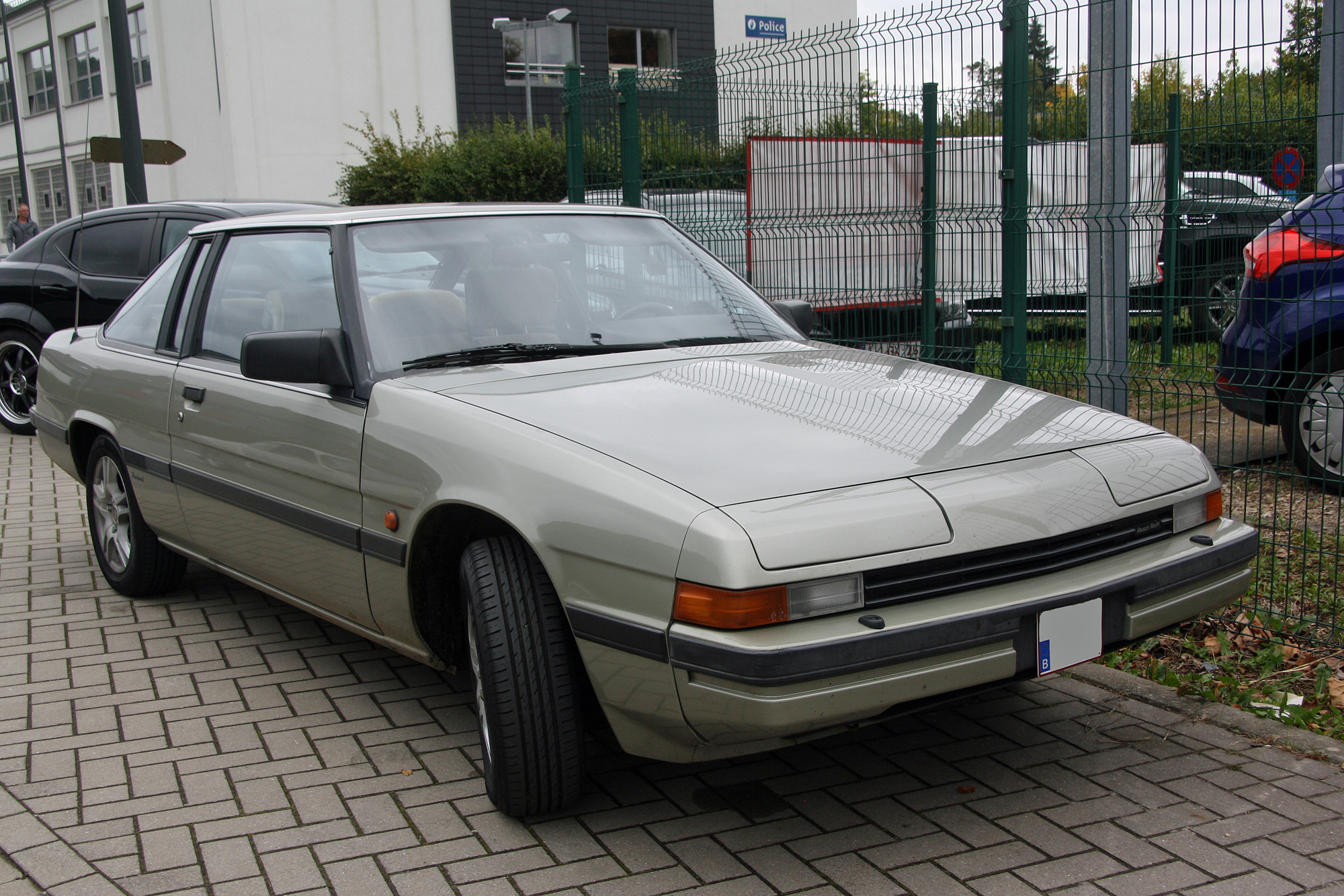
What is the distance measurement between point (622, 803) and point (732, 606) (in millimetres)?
998

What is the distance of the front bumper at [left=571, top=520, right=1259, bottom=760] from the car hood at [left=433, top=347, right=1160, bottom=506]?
0.32 m

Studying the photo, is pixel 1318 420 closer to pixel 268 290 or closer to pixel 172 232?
pixel 268 290

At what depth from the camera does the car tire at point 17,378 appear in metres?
9.95

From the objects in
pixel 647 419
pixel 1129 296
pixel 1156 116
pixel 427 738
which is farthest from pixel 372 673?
pixel 1156 116

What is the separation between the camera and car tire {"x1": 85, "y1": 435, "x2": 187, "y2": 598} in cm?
515

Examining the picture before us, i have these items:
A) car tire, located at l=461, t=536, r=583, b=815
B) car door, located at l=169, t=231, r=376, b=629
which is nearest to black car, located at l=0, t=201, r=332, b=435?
car door, located at l=169, t=231, r=376, b=629

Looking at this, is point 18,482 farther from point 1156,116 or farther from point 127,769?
point 1156,116

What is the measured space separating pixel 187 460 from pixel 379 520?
143 centimetres

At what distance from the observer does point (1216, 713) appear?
3730mm

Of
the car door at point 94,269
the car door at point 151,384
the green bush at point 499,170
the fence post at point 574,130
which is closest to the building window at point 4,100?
the green bush at point 499,170

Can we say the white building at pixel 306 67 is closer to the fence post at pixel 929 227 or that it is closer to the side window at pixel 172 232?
the side window at pixel 172 232

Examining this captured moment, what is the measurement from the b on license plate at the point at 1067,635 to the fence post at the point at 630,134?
18.2ft

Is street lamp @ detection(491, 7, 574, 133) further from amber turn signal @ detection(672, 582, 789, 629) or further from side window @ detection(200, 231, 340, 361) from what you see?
amber turn signal @ detection(672, 582, 789, 629)

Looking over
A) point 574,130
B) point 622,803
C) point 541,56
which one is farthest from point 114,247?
point 541,56
